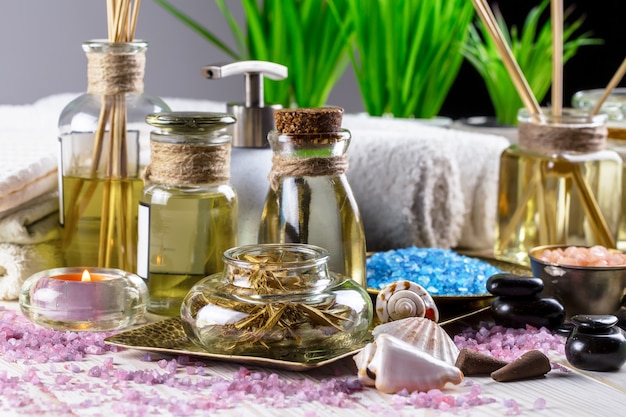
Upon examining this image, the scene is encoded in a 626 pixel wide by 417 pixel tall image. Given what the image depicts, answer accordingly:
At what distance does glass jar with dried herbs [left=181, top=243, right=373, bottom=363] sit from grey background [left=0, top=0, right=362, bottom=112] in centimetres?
132

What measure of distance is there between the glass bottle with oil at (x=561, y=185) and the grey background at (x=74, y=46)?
3.75 feet

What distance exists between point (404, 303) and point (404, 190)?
0.28m

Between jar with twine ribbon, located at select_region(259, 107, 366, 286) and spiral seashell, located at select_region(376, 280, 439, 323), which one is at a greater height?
jar with twine ribbon, located at select_region(259, 107, 366, 286)

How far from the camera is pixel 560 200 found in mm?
933

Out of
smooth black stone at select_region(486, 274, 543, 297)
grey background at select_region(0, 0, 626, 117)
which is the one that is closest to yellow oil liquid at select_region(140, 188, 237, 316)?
smooth black stone at select_region(486, 274, 543, 297)

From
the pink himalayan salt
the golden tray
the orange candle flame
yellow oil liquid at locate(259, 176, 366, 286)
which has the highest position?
yellow oil liquid at locate(259, 176, 366, 286)

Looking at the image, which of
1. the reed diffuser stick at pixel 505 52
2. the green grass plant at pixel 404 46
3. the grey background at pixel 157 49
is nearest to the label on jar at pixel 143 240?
the reed diffuser stick at pixel 505 52

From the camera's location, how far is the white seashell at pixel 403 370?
1.89 feet

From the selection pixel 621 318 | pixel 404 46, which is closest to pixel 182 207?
pixel 621 318

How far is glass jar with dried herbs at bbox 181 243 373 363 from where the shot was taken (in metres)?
0.60

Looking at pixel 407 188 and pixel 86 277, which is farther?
pixel 407 188

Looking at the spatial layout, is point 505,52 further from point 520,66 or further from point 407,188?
point 520,66

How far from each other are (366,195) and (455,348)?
14.3 inches

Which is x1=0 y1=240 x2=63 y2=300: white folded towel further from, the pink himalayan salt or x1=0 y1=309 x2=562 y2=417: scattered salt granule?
the pink himalayan salt
